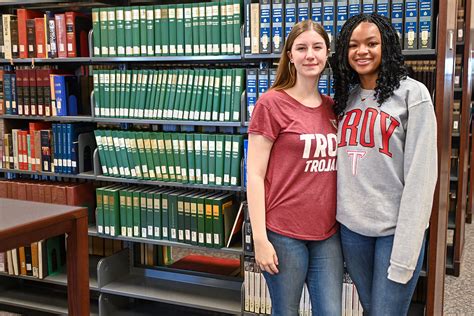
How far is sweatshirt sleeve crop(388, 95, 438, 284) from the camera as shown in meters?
1.65

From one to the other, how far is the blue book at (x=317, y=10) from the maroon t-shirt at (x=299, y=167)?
966mm

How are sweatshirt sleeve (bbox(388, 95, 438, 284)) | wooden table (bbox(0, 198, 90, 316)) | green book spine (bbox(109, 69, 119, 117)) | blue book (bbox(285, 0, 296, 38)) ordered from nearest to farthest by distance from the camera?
wooden table (bbox(0, 198, 90, 316)) → sweatshirt sleeve (bbox(388, 95, 438, 284)) → blue book (bbox(285, 0, 296, 38)) → green book spine (bbox(109, 69, 119, 117))

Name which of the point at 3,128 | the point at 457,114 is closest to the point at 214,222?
the point at 3,128

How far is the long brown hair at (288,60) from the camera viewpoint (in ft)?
6.04

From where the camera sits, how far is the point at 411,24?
2.49m

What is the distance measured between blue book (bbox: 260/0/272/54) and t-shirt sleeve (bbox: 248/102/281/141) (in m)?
1.01

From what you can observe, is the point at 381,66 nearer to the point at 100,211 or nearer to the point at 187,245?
the point at 187,245

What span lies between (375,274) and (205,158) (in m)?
1.39

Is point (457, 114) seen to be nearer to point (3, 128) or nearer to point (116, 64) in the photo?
point (116, 64)

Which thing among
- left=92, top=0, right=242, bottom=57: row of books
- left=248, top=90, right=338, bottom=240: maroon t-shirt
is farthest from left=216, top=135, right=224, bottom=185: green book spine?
left=248, top=90, right=338, bottom=240: maroon t-shirt

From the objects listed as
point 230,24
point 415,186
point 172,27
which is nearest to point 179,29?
point 172,27

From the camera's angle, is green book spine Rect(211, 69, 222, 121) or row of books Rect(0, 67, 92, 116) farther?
row of books Rect(0, 67, 92, 116)

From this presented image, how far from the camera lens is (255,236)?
185 centimetres

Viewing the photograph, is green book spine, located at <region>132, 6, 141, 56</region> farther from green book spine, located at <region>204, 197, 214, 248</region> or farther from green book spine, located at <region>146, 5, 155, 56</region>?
green book spine, located at <region>204, 197, 214, 248</region>
